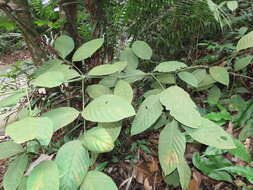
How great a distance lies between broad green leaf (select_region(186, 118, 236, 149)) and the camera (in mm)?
488

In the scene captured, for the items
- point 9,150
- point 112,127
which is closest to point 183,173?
point 112,127

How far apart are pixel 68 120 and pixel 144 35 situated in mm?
651

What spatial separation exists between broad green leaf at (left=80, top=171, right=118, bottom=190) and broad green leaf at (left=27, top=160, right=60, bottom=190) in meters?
0.07

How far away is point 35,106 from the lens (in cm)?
98

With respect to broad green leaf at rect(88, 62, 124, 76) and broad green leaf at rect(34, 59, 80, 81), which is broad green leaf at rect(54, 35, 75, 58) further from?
broad green leaf at rect(88, 62, 124, 76)

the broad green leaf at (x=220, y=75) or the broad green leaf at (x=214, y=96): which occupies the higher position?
the broad green leaf at (x=220, y=75)

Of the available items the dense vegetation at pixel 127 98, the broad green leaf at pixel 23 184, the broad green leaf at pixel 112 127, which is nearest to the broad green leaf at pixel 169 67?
the dense vegetation at pixel 127 98

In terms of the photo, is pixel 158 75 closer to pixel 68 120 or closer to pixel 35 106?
pixel 68 120

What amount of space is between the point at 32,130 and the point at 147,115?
0.90 ft

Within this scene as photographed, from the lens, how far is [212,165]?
83 cm

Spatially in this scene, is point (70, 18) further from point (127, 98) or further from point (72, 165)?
point (72, 165)

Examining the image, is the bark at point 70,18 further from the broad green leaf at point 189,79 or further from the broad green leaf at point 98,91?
the broad green leaf at point 189,79

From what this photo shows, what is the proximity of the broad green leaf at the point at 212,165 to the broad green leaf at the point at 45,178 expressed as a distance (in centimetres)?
58

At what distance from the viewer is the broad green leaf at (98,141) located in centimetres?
44
